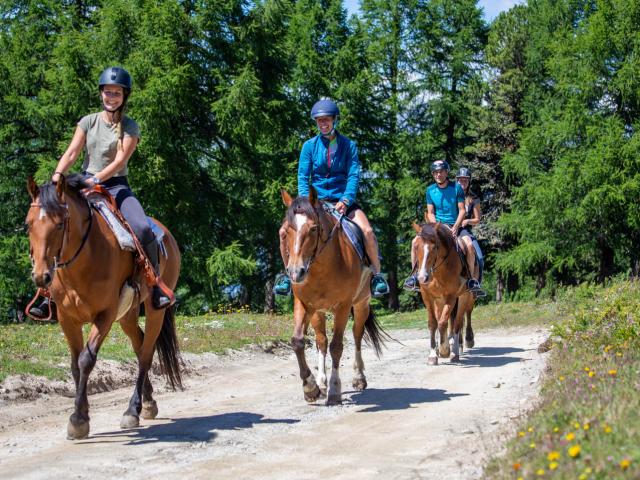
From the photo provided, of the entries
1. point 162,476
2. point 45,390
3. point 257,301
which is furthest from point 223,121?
point 162,476

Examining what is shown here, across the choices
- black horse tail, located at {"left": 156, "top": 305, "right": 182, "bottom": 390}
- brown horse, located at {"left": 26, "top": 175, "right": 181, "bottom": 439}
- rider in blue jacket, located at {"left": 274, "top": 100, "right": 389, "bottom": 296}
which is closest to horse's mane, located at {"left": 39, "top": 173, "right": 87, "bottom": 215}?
brown horse, located at {"left": 26, "top": 175, "right": 181, "bottom": 439}

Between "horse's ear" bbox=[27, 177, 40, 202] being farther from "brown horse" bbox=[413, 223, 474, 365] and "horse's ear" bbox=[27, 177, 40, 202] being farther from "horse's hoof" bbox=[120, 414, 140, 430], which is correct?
"brown horse" bbox=[413, 223, 474, 365]

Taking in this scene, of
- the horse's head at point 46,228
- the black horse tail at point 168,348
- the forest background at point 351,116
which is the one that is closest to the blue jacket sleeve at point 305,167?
the black horse tail at point 168,348

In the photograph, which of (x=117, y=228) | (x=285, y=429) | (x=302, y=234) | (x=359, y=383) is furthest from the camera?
(x=359, y=383)

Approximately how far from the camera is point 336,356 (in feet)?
30.5

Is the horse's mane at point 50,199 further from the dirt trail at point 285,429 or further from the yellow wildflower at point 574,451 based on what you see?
the yellow wildflower at point 574,451

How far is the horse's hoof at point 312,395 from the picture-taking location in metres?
9.05

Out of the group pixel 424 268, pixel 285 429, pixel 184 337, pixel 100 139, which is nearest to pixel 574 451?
pixel 285 429

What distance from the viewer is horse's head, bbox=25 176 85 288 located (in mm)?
6594

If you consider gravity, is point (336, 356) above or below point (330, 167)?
below

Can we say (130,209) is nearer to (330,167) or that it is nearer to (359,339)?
(330,167)

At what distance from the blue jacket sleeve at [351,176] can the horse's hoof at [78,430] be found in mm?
4092

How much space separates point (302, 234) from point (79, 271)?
7.72 ft

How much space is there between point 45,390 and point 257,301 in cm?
3151
